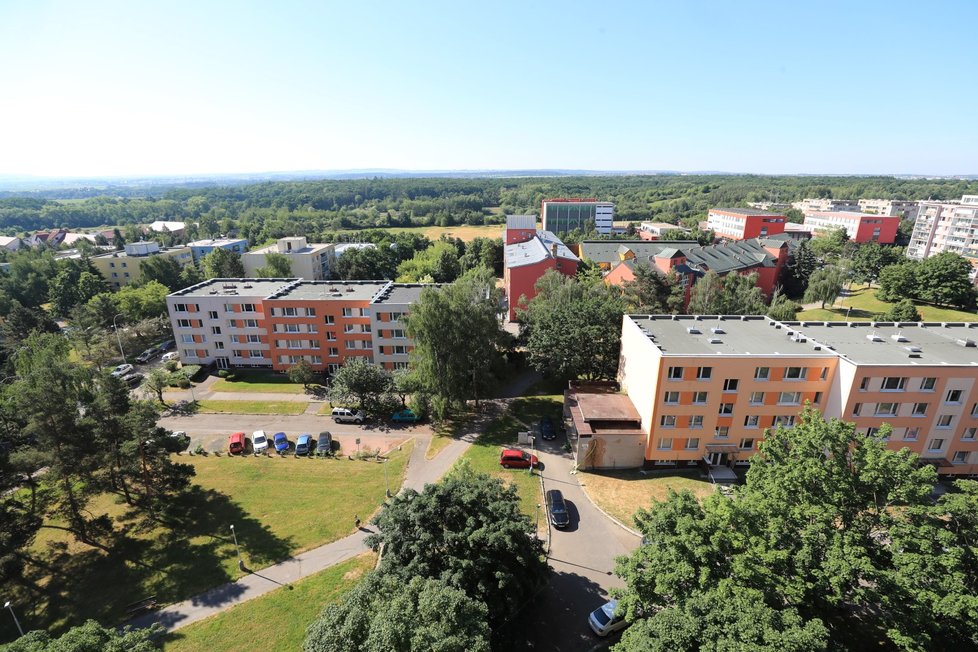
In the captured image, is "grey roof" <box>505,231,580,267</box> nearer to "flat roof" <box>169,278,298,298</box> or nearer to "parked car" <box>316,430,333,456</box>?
"flat roof" <box>169,278,298,298</box>

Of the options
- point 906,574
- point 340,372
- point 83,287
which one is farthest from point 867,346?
point 83,287

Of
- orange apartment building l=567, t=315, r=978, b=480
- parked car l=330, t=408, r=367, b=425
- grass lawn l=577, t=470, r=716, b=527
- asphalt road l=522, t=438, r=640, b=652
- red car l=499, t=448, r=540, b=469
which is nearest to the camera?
asphalt road l=522, t=438, r=640, b=652

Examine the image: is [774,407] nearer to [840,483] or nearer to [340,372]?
[840,483]

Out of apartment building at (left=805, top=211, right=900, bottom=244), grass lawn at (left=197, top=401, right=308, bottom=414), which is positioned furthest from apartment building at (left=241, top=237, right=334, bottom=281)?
apartment building at (left=805, top=211, right=900, bottom=244)

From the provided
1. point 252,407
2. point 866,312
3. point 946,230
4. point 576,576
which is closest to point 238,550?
point 576,576

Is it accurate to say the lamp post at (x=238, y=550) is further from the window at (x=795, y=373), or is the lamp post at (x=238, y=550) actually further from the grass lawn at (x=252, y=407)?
the window at (x=795, y=373)

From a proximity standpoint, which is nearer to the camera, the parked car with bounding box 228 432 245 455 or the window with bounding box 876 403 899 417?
the window with bounding box 876 403 899 417
